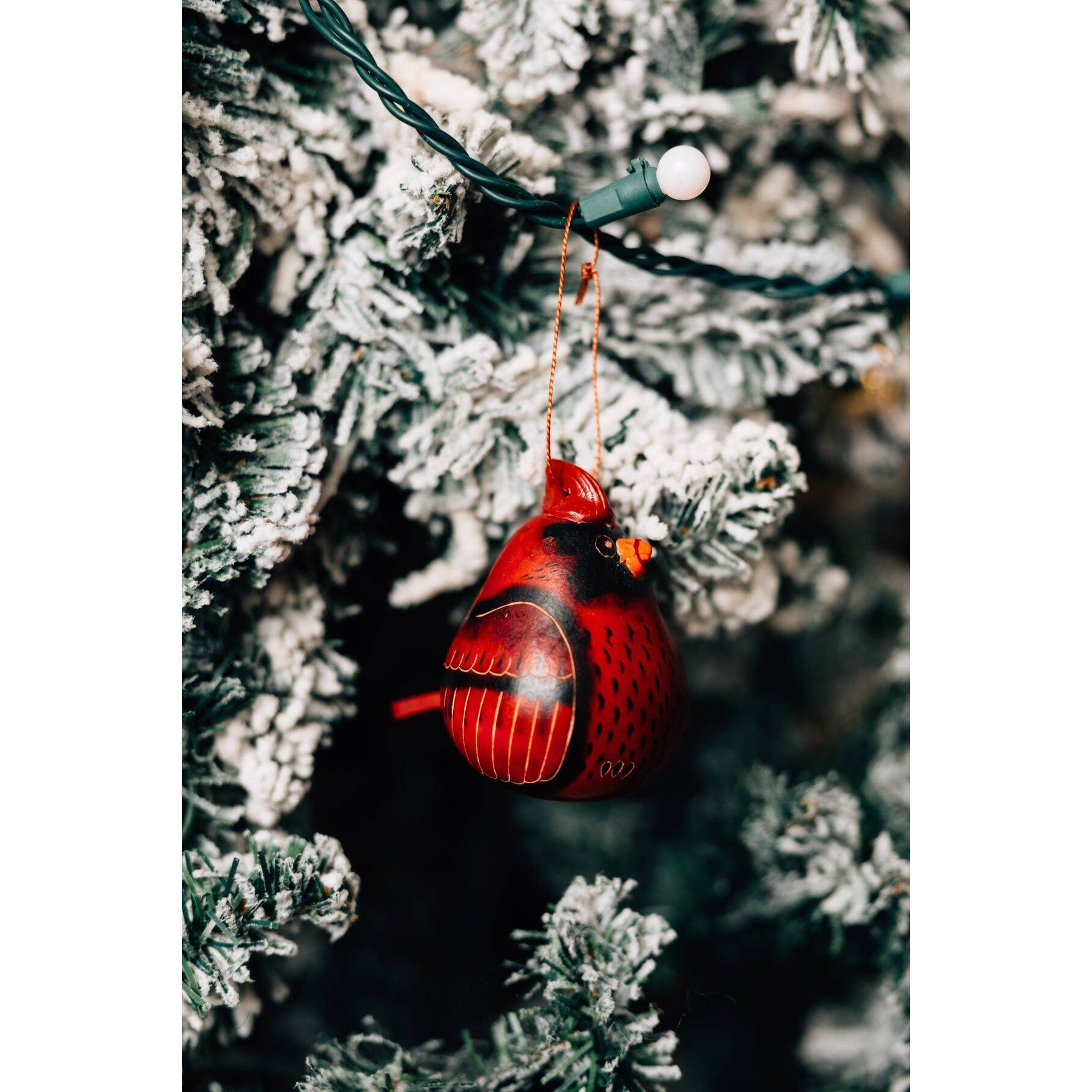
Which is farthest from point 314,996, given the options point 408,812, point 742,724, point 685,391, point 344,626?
point 685,391

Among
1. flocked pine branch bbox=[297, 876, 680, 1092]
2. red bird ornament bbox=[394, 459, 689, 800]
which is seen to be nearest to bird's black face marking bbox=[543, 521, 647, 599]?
red bird ornament bbox=[394, 459, 689, 800]

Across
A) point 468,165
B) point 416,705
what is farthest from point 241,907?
point 468,165

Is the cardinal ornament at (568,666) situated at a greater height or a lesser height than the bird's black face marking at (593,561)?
lesser

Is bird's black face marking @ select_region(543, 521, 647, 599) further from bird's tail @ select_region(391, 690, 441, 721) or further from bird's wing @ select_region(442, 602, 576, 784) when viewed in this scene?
bird's tail @ select_region(391, 690, 441, 721)

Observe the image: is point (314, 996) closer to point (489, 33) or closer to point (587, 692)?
point (587, 692)

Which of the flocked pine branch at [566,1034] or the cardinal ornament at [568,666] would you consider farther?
the flocked pine branch at [566,1034]

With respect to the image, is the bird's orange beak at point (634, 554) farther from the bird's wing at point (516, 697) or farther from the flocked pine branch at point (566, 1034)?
the flocked pine branch at point (566, 1034)

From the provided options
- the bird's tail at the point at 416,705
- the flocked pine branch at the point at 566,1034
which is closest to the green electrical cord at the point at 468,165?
the bird's tail at the point at 416,705

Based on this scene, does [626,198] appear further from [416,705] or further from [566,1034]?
[566,1034]
